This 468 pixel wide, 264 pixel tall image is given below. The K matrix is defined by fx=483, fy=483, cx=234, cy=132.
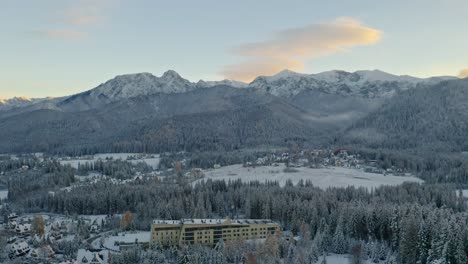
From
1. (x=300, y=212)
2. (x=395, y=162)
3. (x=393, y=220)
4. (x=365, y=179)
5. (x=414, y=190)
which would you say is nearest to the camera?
(x=393, y=220)

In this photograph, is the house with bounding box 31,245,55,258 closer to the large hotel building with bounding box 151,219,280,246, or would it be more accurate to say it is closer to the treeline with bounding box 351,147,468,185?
the large hotel building with bounding box 151,219,280,246

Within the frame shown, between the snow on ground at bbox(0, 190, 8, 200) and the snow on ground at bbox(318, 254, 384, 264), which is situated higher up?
the snow on ground at bbox(318, 254, 384, 264)

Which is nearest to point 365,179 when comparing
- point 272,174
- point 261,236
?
point 272,174

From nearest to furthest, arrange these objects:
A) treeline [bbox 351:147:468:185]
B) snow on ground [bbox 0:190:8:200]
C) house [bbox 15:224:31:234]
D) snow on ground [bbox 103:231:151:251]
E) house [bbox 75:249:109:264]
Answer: house [bbox 75:249:109:264] → snow on ground [bbox 103:231:151:251] → house [bbox 15:224:31:234] → snow on ground [bbox 0:190:8:200] → treeline [bbox 351:147:468:185]

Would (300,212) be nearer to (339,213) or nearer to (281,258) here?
(339,213)

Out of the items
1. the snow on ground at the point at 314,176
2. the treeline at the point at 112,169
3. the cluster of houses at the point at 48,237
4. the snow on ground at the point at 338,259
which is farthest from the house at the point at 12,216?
the snow on ground at the point at 338,259

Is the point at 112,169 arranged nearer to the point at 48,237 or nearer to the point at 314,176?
the point at 314,176

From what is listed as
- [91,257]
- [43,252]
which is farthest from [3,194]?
[91,257]

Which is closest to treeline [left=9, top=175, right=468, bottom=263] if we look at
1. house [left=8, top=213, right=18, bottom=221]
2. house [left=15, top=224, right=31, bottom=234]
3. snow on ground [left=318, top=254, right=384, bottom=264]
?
snow on ground [left=318, top=254, right=384, bottom=264]
